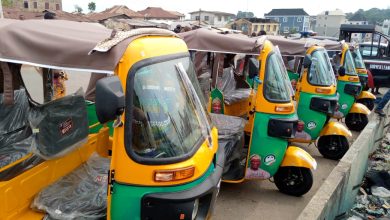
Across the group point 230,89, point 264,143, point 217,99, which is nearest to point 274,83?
point 264,143

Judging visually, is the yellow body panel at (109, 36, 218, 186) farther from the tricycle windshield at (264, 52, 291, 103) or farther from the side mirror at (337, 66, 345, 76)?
the side mirror at (337, 66, 345, 76)

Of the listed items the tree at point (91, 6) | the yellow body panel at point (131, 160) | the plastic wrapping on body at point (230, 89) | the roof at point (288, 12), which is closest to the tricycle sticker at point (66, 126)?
the yellow body panel at point (131, 160)

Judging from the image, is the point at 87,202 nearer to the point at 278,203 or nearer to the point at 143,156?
the point at 143,156

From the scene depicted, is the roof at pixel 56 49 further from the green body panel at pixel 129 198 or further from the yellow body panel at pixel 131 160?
the green body panel at pixel 129 198

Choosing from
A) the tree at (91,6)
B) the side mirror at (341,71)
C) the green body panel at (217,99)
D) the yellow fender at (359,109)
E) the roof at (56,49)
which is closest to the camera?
the roof at (56,49)

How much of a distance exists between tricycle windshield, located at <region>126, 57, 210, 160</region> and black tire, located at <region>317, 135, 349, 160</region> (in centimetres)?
468

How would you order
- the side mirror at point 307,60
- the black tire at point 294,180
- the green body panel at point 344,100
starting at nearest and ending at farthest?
1. the black tire at point 294,180
2. the side mirror at point 307,60
3. the green body panel at point 344,100

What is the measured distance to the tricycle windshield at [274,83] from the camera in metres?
4.66

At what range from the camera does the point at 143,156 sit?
2.41m

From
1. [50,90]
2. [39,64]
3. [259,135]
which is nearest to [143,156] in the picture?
[39,64]

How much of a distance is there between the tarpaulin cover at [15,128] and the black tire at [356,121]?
7.75 metres

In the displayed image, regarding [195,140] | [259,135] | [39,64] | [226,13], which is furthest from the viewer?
[226,13]

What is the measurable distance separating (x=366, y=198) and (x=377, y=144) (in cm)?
255

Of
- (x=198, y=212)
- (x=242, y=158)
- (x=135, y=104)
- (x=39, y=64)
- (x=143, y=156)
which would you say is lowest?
(x=242, y=158)
